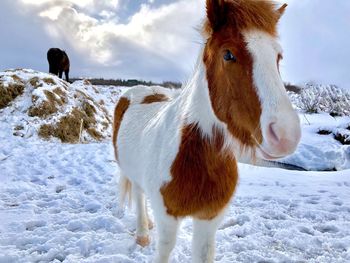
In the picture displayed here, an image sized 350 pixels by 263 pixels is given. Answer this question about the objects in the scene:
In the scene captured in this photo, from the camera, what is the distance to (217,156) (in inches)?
79.9

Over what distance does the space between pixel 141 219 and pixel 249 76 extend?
234 centimetres

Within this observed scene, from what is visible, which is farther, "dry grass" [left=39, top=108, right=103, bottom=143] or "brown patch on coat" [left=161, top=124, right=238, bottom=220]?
"dry grass" [left=39, top=108, right=103, bottom=143]

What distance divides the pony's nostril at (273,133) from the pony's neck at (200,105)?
48 cm

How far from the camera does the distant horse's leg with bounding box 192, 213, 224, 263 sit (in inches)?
90.8

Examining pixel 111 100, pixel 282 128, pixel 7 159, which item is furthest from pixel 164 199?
pixel 111 100

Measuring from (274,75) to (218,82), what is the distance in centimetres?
31

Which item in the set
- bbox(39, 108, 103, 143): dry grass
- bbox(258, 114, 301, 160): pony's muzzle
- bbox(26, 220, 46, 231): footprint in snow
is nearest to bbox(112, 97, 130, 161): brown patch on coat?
bbox(26, 220, 46, 231): footprint in snow

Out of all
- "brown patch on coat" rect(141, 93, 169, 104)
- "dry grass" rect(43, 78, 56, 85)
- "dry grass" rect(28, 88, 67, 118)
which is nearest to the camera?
"brown patch on coat" rect(141, 93, 169, 104)

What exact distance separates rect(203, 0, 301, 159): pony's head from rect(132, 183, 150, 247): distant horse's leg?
1864mm

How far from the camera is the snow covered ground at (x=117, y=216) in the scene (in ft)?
10.2

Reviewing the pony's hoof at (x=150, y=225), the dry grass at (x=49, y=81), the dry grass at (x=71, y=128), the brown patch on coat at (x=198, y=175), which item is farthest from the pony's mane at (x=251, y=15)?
the dry grass at (x=49, y=81)

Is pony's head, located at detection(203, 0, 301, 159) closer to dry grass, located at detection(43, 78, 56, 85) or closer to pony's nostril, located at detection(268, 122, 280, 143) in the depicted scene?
pony's nostril, located at detection(268, 122, 280, 143)

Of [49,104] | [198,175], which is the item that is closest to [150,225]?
[198,175]

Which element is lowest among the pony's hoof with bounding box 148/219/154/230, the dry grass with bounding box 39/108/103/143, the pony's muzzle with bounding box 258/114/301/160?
the pony's hoof with bounding box 148/219/154/230
